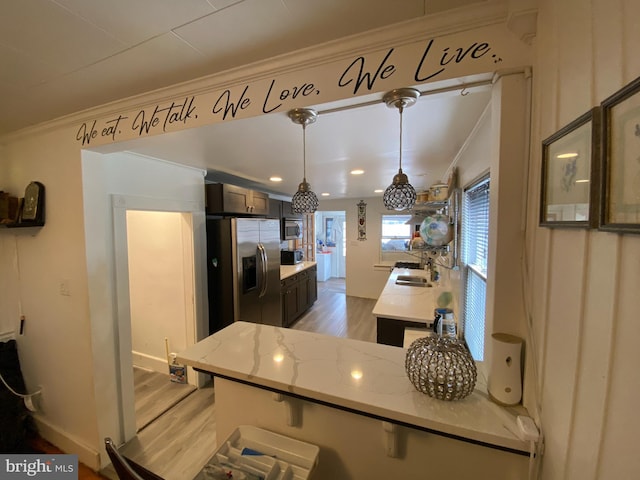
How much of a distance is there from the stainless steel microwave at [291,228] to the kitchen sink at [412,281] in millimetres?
2190

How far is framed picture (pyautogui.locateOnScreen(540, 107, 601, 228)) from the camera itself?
47cm

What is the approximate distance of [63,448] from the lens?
1.96 m


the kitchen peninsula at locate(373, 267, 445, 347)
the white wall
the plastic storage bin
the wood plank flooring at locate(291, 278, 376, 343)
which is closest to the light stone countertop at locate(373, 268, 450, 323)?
the kitchen peninsula at locate(373, 267, 445, 347)

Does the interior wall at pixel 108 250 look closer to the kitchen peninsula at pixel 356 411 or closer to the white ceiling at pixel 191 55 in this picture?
the white ceiling at pixel 191 55

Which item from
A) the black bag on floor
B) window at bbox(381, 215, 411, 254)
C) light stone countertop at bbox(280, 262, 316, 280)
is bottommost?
the black bag on floor

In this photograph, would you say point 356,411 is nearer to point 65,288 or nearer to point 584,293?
point 584,293

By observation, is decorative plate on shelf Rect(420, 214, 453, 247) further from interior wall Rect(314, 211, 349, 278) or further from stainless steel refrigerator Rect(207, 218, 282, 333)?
interior wall Rect(314, 211, 349, 278)

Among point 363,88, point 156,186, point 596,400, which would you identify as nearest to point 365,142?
point 363,88

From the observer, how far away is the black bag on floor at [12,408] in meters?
1.89

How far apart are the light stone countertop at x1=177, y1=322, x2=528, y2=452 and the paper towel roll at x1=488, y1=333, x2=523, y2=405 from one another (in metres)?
0.04

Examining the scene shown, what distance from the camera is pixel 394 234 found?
18.4 ft

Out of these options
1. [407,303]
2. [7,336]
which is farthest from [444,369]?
[7,336]

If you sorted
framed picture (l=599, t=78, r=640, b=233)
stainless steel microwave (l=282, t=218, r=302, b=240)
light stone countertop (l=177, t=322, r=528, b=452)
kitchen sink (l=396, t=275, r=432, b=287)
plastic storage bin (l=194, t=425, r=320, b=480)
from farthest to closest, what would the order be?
stainless steel microwave (l=282, t=218, r=302, b=240) → kitchen sink (l=396, t=275, r=432, b=287) → plastic storage bin (l=194, t=425, r=320, b=480) → light stone countertop (l=177, t=322, r=528, b=452) → framed picture (l=599, t=78, r=640, b=233)

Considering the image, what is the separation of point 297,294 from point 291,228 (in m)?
1.32
